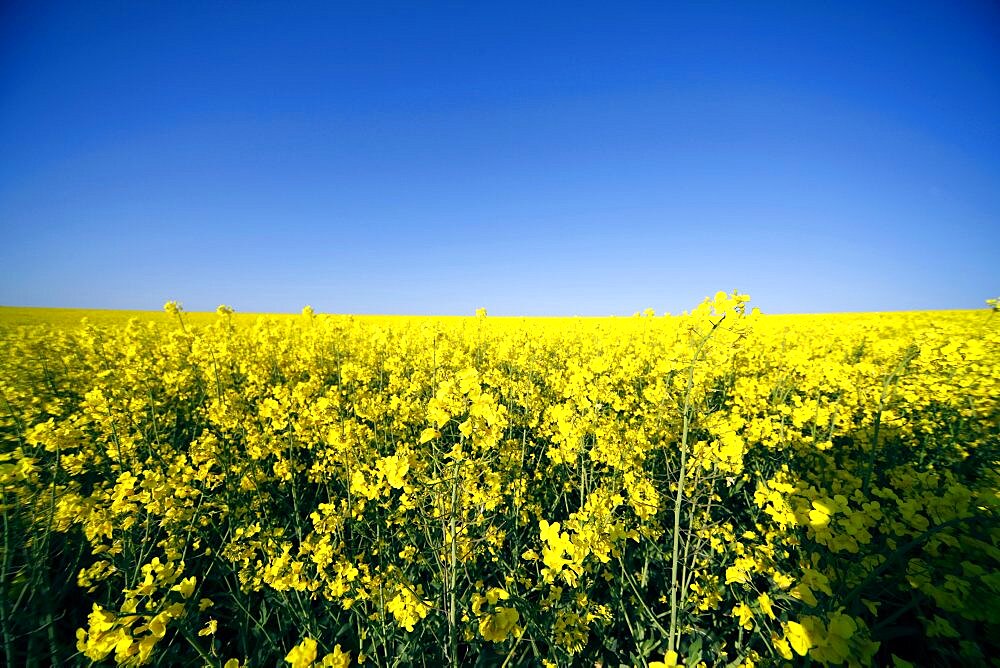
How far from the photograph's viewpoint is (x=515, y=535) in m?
3.09

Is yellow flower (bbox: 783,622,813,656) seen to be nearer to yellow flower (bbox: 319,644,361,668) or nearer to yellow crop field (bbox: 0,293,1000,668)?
yellow crop field (bbox: 0,293,1000,668)

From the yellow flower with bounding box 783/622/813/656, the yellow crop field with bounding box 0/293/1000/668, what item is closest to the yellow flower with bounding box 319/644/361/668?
the yellow crop field with bounding box 0/293/1000/668

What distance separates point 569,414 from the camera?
10.2 feet

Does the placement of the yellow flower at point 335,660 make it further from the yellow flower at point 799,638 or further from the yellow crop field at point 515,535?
the yellow flower at point 799,638

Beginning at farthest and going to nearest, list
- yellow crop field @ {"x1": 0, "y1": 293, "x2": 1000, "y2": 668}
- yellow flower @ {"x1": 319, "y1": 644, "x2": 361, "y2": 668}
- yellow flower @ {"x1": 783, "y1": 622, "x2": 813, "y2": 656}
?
yellow crop field @ {"x1": 0, "y1": 293, "x2": 1000, "y2": 668} → yellow flower @ {"x1": 319, "y1": 644, "x2": 361, "y2": 668} → yellow flower @ {"x1": 783, "y1": 622, "x2": 813, "y2": 656}

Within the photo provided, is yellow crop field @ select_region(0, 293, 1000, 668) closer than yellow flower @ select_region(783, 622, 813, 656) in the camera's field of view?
No

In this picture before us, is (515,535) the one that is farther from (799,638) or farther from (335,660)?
(799,638)

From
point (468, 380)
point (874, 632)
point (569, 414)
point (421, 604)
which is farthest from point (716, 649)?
point (468, 380)

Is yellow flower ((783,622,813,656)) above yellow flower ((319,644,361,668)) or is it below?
above

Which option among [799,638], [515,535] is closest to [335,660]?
[799,638]

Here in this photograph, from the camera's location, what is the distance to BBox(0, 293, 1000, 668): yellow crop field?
5.57 ft

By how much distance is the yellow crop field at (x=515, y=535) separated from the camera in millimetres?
1696

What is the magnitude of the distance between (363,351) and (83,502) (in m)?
7.13

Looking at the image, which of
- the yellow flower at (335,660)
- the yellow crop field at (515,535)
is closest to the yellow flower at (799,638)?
the yellow crop field at (515,535)
